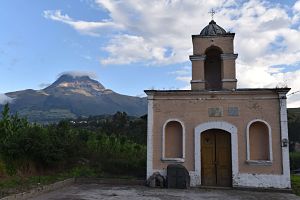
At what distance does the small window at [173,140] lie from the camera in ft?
46.5

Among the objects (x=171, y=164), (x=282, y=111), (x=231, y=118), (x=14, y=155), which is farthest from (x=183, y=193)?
(x=14, y=155)

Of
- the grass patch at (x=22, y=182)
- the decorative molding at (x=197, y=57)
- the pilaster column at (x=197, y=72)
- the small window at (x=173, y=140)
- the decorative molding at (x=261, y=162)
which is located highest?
the decorative molding at (x=197, y=57)

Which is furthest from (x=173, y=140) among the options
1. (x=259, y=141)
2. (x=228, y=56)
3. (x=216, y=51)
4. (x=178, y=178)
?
(x=216, y=51)

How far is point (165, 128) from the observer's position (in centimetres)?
1438

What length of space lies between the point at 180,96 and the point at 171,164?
2941mm

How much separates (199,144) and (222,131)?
3.97 ft

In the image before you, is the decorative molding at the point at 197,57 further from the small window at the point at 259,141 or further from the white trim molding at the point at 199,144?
the small window at the point at 259,141

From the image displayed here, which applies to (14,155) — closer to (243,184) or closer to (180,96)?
(180,96)

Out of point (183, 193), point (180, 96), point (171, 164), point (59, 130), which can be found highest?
point (180, 96)

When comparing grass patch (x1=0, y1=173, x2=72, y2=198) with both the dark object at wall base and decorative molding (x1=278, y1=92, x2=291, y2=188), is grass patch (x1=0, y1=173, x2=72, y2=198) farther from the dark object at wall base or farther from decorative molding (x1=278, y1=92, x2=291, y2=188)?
decorative molding (x1=278, y1=92, x2=291, y2=188)

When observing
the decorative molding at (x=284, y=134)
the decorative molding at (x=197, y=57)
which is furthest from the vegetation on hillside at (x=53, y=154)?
the decorative molding at (x=284, y=134)

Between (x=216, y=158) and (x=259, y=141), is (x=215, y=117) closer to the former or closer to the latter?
(x=216, y=158)

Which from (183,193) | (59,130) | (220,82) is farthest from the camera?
(59,130)

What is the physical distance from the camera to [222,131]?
46.4 feet
